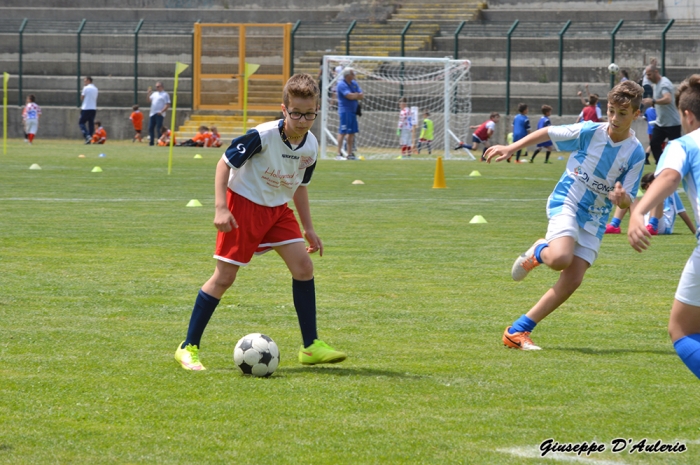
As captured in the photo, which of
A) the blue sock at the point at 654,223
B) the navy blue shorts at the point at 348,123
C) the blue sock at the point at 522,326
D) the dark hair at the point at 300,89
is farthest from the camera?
the navy blue shorts at the point at 348,123

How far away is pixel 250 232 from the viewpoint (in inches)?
217

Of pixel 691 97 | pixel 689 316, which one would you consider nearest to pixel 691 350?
pixel 689 316

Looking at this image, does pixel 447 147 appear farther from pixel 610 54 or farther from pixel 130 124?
pixel 130 124

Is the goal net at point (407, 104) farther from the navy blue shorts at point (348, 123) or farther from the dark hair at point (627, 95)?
the dark hair at point (627, 95)

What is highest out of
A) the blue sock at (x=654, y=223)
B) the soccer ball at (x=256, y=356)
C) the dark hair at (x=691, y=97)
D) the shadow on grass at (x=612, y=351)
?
the dark hair at (x=691, y=97)

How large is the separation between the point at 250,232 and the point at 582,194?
7.00 ft

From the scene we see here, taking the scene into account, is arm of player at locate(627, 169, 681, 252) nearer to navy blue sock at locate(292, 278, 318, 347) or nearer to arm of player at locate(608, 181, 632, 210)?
arm of player at locate(608, 181, 632, 210)

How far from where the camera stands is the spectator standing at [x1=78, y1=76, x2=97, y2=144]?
33.7 meters

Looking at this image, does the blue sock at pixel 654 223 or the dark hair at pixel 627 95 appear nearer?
the dark hair at pixel 627 95

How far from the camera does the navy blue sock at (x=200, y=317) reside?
5496mm

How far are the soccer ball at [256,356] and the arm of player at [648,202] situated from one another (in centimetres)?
203

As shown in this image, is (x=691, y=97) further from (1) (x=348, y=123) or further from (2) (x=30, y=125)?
(2) (x=30, y=125)

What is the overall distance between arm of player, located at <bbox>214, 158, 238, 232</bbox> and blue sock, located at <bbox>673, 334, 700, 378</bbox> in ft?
7.24

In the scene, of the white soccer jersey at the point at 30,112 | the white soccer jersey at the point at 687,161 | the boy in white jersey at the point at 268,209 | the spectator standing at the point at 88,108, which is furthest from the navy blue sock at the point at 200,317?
the white soccer jersey at the point at 30,112
